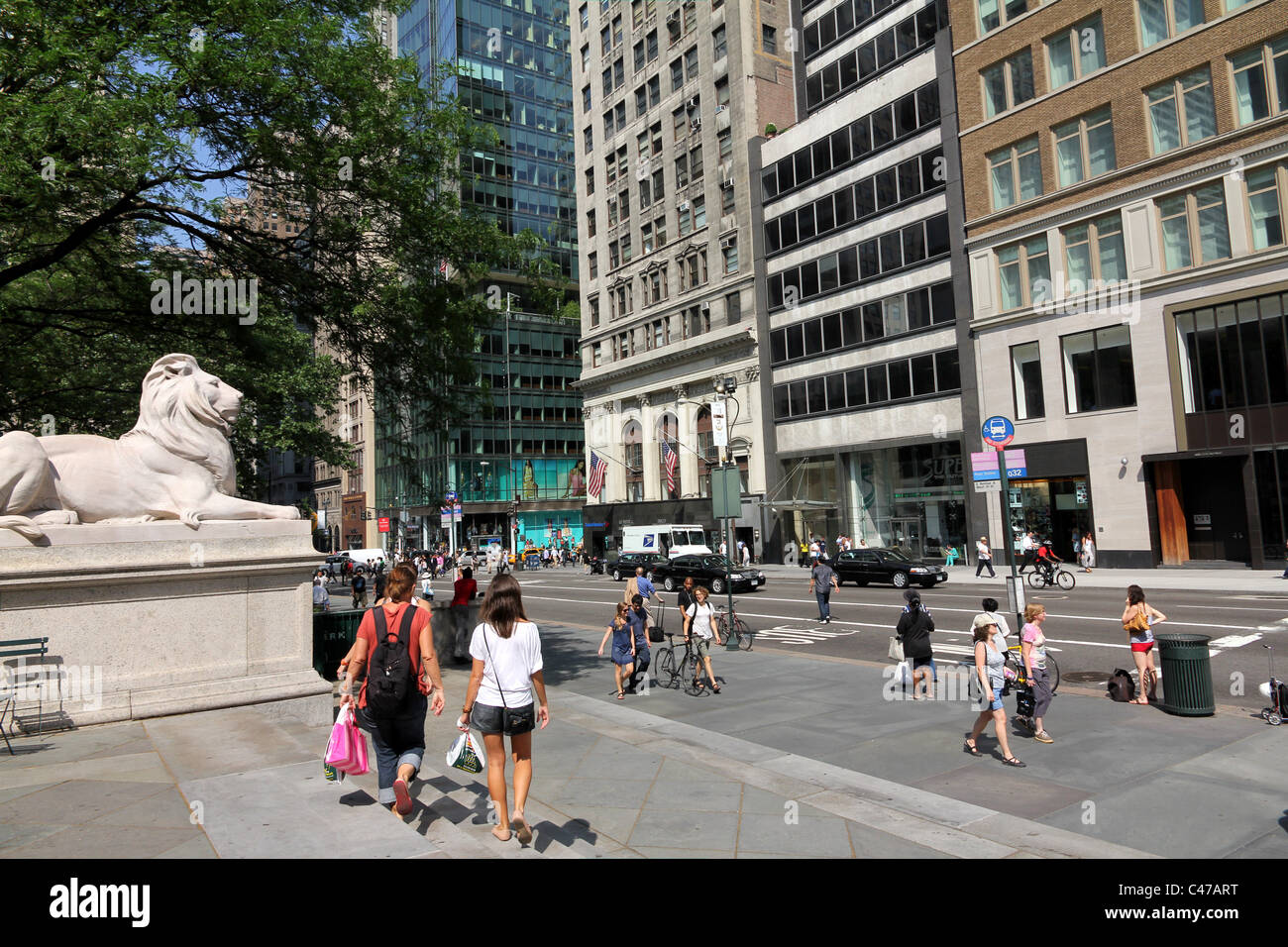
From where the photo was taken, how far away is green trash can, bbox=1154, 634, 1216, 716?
1001 centimetres

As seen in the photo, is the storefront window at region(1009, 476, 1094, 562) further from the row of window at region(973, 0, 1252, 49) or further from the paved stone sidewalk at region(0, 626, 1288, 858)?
the paved stone sidewalk at region(0, 626, 1288, 858)

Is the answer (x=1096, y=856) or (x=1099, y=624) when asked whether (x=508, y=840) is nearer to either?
(x=1096, y=856)

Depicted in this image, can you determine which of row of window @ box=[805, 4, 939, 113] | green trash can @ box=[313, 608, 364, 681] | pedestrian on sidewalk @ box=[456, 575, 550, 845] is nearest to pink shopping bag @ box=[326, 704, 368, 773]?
pedestrian on sidewalk @ box=[456, 575, 550, 845]

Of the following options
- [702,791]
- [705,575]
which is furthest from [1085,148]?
[702,791]

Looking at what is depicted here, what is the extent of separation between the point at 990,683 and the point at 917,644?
278cm

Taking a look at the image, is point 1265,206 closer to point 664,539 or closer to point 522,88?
point 664,539

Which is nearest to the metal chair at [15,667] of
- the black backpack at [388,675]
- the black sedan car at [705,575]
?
the black backpack at [388,675]

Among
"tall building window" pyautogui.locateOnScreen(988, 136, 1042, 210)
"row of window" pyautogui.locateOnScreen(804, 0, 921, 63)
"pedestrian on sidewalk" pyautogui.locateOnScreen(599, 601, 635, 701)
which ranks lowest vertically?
"pedestrian on sidewalk" pyautogui.locateOnScreen(599, 601, 635, 701)

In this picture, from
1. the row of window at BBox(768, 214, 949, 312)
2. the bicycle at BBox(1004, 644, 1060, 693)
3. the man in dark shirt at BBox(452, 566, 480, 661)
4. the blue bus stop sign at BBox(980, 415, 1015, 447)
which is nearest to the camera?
the bicycle at BBox(1004, 644, 1060, 693)

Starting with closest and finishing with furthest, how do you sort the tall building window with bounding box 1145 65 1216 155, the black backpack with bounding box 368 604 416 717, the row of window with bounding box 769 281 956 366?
1. the black backpack with bounding box 368 604 416 717
2. the tall building window with bounding box 1145 65 1216 155
3. the row of window with bounding box 769 281 956 366

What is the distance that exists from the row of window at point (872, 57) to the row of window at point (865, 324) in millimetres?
12716

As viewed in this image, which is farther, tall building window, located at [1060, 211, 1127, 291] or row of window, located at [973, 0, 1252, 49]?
tall building window, located at [1060, 211, 1127, 291]

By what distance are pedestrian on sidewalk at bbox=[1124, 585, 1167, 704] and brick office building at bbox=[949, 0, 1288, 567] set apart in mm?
20625

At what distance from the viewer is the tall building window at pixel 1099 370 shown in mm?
32219
